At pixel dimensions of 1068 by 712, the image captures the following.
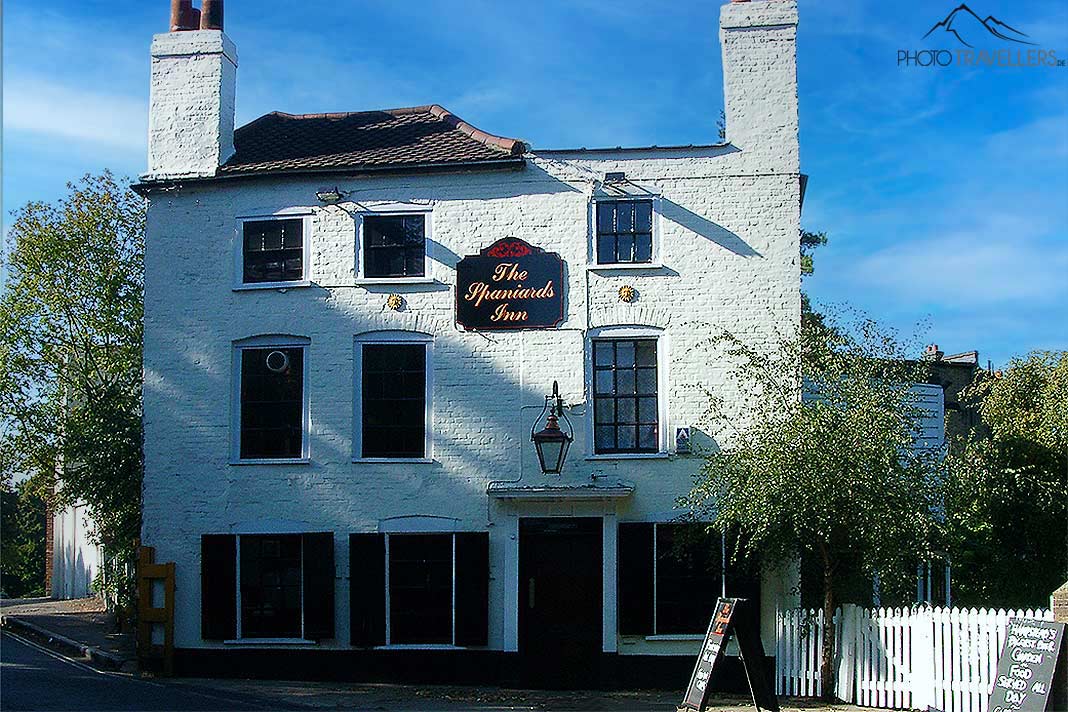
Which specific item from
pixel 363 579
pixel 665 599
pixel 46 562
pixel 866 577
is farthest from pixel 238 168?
pixel 46 562

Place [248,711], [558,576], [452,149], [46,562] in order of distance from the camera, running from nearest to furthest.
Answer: [248,711] → [558,576] → [452,149] → [46,562]

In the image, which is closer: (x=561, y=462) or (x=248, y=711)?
(x=248, y=711)

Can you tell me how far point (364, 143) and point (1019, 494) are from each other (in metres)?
11.6

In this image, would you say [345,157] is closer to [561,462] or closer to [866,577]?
[561,462]

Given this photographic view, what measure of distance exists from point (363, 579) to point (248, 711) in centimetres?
314

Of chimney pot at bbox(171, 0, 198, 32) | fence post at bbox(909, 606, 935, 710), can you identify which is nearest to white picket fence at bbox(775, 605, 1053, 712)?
fence post at bbox(909, 606, 935, 710)

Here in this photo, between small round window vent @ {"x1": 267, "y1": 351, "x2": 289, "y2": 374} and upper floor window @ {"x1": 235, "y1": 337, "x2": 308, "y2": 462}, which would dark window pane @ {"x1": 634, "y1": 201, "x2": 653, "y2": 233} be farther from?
small round window vent @ {"x1": 267, "y1": 351, "x2": 289, "y2": 374}

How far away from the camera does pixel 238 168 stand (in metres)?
18.1

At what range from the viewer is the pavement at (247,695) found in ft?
47.8

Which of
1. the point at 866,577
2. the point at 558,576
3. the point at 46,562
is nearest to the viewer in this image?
the point at 866,577

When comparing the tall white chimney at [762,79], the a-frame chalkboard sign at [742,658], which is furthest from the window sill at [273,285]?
the a-frame chalkboard sign at [742,658]

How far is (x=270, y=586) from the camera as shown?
17344 millimetres

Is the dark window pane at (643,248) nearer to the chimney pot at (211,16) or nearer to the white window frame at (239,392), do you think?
the white window frame at (239,392)

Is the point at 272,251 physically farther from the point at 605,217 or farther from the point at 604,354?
the point at 604,354
